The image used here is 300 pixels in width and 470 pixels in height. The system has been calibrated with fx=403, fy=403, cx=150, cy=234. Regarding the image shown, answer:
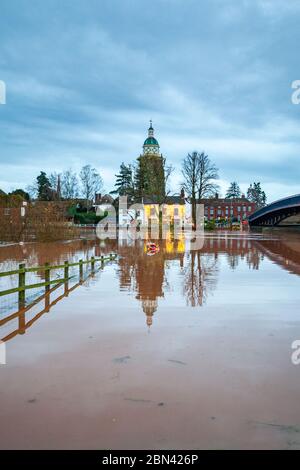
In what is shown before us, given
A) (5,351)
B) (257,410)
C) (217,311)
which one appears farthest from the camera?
(217,311)

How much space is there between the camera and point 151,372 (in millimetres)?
6781

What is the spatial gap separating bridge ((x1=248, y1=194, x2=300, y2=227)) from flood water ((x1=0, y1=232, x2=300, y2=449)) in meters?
41.2

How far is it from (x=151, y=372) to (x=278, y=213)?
60.4 metres

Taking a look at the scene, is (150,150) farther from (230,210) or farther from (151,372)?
(151,372)

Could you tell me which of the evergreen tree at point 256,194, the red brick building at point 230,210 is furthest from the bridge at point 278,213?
the evergreen tree at point 256,194

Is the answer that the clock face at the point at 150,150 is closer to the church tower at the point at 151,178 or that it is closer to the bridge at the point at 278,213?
the church tower at the point at 151,178

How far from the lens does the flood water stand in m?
4.88

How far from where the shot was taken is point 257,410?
5445mm

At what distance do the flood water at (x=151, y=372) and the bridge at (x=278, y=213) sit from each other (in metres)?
41.2

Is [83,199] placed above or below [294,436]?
above

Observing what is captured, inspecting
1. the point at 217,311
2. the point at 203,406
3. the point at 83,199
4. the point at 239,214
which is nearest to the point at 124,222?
the point at 83,199
